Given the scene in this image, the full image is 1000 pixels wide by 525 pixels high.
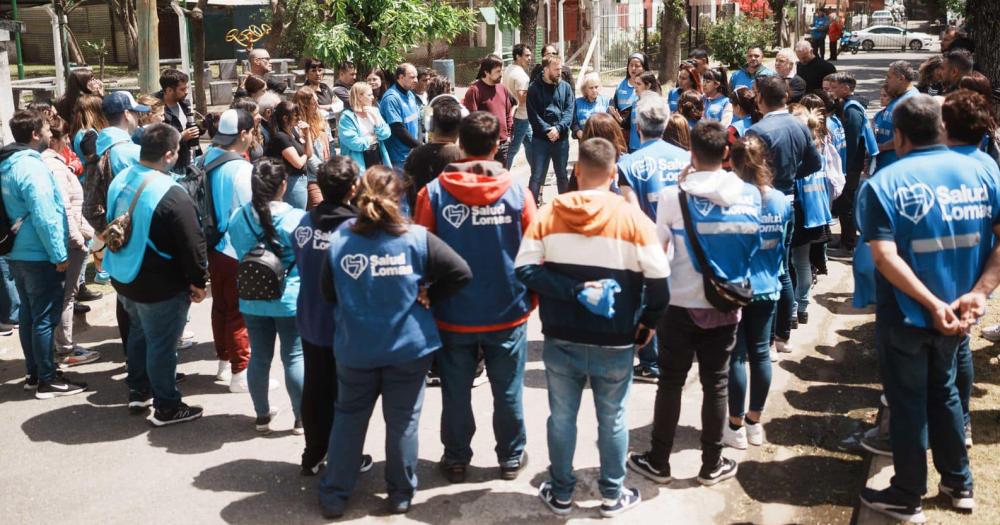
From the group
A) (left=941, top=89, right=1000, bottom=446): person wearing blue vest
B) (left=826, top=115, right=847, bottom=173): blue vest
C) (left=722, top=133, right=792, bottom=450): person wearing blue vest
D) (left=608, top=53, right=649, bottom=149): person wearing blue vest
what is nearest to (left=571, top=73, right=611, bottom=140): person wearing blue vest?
(left=608, top=53, right=649, bottom=149): person wearing blue vest

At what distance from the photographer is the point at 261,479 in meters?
5.13

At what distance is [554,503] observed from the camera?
4.68 metres

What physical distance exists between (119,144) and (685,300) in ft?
13.9

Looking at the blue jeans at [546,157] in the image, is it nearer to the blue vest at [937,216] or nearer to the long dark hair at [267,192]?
the long dark hair at [267,192]

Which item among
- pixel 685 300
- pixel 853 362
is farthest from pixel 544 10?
pixel 685 300

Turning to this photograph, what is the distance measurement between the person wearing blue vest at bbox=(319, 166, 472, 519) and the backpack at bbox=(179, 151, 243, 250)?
186 cm

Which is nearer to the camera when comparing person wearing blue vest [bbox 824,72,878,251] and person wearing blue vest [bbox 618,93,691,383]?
person wearing blue vest [bbox 618,93,691,383]

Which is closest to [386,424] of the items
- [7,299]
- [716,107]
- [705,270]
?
[705,270]

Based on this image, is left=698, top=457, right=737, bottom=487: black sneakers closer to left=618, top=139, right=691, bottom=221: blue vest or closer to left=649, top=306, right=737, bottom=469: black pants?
left=649, top=306, right=737, bottom=469: black pants

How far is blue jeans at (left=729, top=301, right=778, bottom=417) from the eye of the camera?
5203 mm

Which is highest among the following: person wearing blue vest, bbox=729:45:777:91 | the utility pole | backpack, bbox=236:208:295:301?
the utility pole

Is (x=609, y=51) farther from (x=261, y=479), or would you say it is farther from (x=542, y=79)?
(x=261, y=479)

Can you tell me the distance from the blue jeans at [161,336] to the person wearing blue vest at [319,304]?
1152mm

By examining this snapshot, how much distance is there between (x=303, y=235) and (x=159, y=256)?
53.4 inches
